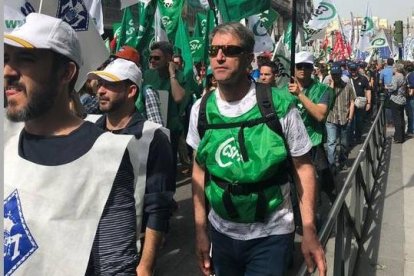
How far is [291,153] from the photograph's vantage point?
96.7 inches

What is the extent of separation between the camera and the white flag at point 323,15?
11398mm

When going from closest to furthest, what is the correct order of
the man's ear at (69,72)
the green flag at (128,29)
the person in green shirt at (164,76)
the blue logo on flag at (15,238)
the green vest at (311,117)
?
1. the blue logo on flag at (15,238)
2. the man's ear at (69,72)
3. the green vest at (311,117)
4. the person in green shirt at (164,76)
5. the green flag at (128,29)

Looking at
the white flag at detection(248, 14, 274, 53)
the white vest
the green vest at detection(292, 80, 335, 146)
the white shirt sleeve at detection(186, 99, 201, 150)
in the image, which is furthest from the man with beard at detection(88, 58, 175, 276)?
the white flag at detection(248, 14, 274, 53)

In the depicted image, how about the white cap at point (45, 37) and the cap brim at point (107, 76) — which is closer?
the white cap at point (45, 37)

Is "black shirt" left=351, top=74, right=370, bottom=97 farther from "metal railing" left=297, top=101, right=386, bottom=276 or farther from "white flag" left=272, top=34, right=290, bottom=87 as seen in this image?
"metal railing" left=297, top=101, right=386, bottom=276

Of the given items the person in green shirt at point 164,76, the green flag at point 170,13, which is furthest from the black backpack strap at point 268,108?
the green flag at point 170,13

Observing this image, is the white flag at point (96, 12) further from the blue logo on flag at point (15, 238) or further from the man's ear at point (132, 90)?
the blue logo on flag at point (15, 238)

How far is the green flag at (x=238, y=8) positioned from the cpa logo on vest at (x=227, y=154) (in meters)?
4.65

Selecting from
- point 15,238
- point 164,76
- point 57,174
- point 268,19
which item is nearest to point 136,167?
point 57,174

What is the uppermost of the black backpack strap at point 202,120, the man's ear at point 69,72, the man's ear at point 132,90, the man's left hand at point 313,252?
the man's ear at point 69,72

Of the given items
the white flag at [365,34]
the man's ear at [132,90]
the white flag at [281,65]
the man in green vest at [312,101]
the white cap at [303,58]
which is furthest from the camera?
the white flag at [365,34]

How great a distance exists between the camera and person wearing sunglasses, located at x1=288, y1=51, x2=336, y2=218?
15.5 feet

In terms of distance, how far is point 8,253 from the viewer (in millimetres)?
1412

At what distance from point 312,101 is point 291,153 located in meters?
2.52
